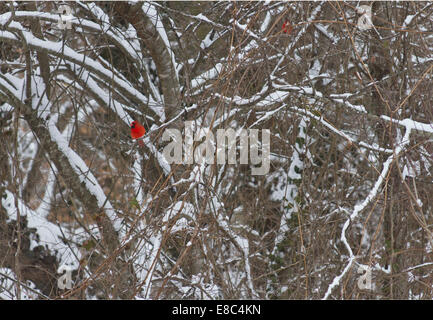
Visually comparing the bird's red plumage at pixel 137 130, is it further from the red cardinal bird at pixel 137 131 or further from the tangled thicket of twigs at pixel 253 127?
the tangled thicket of twigs at pixel 253 127

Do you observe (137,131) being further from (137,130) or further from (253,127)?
(253,127)

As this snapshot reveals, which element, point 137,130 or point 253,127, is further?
point 253,127

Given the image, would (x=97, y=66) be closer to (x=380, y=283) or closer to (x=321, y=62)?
(x=321, y=62)

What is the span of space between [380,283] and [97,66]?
2.83m

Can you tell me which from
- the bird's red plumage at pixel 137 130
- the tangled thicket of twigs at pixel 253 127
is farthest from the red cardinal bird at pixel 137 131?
the tangled thicket of twigs at pixel 253 127

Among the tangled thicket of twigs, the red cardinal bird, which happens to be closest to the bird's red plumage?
the red cardinal bird

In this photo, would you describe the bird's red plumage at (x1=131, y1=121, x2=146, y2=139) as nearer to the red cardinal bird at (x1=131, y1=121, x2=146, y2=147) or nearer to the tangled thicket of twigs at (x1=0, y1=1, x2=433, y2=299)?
the red cardinal bird at (x1=131, y1=121, x2=146, y2=147)

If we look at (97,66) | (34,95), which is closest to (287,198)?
(97,66)

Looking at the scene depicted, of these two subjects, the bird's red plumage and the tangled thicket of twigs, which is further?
the bird's red plumage

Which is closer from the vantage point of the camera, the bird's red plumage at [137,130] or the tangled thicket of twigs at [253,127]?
the tangled thicket of twigs at [253,127]

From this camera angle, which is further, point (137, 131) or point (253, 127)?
point (253, 127)

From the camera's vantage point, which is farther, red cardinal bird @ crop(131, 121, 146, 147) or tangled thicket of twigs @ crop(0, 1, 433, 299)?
red cardinal bird @ crop(131, 121, 146, 147)

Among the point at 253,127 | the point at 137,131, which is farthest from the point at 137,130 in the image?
the point at 253,127
